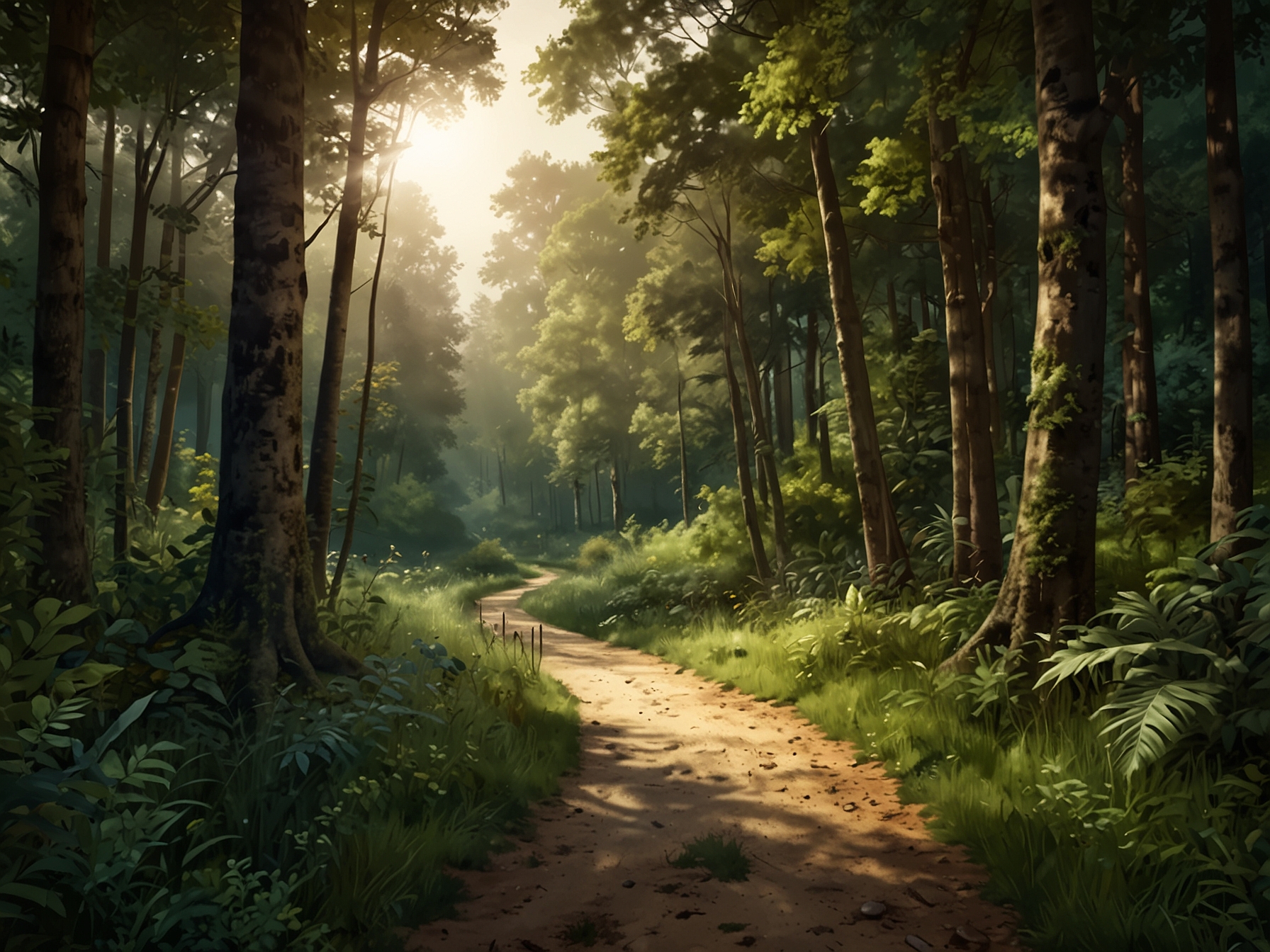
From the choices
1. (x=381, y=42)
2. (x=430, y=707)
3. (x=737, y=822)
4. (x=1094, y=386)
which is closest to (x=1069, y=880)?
(x=737, y=822)

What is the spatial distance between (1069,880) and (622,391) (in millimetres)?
30531

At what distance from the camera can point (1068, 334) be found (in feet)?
19.2

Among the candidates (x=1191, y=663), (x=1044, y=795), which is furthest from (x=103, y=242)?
(x=1191, y=663)

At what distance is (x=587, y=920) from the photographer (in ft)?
12.2

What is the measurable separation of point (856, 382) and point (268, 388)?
7428mm

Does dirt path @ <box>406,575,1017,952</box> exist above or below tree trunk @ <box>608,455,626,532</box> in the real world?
below

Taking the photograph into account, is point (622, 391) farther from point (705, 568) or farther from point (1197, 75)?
point (1197, 75)

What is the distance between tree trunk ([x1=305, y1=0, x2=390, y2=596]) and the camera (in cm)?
920

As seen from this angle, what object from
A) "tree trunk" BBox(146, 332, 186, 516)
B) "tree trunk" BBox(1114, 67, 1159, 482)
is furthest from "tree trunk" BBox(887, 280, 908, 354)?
"tree trunk" BBox(146, 332, 186, 516)

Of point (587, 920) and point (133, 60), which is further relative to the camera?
point (133, 60)

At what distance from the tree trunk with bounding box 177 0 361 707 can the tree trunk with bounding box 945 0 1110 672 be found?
5302 mm

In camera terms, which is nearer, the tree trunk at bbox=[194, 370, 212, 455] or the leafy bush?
the leafy bush

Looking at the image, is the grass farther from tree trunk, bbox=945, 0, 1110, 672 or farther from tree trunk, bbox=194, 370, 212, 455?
tree trunk, bbox=194, 370, 212, 455

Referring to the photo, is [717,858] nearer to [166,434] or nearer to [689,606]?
[689,606]
